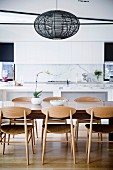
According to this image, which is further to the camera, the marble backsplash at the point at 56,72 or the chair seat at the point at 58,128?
the marble backsplash at the point at 56,72

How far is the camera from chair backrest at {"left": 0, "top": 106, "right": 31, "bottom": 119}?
379 centimetres

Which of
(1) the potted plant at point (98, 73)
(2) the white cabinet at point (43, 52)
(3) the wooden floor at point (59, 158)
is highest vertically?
(2) the white cabinet at point (43, 52)

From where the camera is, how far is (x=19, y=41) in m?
7.60

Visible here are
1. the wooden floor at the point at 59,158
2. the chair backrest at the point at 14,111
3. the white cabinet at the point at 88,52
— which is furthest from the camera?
the white cabinet at the point at 88,52

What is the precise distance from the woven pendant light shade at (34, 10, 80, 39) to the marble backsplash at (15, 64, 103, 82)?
3.77 m

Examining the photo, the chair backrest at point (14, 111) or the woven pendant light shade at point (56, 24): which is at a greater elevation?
the woven pendant light shade at point (56, 24)

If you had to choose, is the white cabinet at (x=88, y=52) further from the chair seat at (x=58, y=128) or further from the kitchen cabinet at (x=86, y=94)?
the chair seat at (x=58, y=128)

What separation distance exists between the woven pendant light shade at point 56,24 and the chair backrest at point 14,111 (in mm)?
1282

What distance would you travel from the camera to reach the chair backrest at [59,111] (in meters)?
3.80

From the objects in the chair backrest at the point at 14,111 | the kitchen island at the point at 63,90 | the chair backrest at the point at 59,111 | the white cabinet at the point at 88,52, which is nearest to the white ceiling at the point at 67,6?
the white cabinet at the point at 88,52

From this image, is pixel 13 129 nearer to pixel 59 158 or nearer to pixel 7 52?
pixel 59 158


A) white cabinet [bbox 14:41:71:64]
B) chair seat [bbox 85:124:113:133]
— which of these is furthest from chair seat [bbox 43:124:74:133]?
white cabinet [bbox 14:41:71:64]

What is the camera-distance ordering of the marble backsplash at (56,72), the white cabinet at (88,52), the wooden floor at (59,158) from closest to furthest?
the wooden floor at (59,158) < the white cabinet at (88,52) < the marble backsplash at (56,72)

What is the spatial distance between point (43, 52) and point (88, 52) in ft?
4.29
